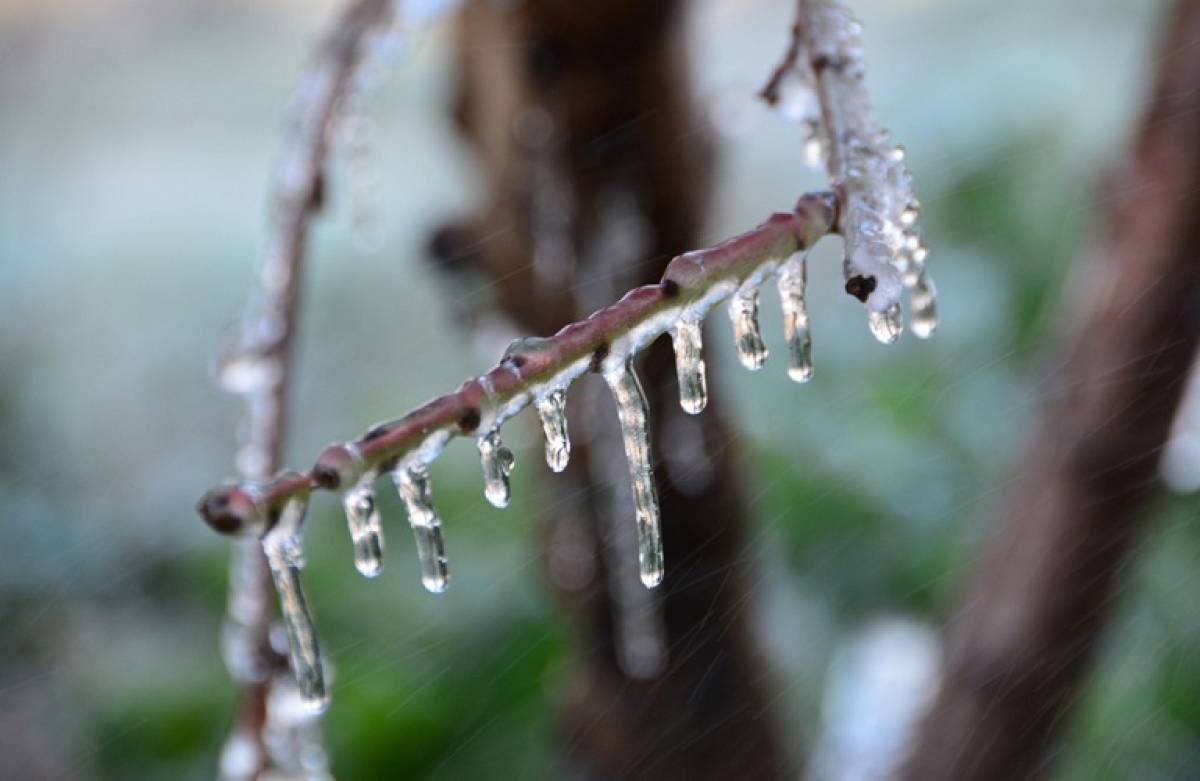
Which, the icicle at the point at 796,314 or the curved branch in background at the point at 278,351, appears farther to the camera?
the curved branch in background at the point at 278,351

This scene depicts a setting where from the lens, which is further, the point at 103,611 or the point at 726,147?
the point at 103,611

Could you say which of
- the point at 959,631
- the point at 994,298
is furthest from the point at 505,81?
the point at 994,298

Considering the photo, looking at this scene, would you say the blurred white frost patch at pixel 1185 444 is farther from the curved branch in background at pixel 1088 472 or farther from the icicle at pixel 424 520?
the icicle at pixel 424 520

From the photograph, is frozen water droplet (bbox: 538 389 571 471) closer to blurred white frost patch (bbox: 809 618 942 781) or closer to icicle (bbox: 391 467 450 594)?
icicle (bbox: 391 467 450 594)

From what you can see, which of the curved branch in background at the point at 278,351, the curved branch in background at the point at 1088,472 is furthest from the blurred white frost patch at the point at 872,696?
the curved branch in background at the point at 278,351

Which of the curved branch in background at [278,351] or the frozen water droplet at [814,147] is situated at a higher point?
the frozen water droplet at [814,147]

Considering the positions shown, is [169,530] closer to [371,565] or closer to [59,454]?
[59,454]
